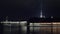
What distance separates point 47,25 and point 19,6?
163 cm

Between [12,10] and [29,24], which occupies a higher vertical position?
[12,10]

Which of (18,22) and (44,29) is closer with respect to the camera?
(18,22)

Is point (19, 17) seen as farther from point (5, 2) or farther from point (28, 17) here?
point (5, 2)

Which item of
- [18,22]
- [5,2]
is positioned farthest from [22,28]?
[5,2]

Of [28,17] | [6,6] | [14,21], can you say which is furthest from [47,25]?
[6,6]

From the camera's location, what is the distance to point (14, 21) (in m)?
6.71

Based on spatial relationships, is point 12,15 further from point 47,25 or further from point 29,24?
point 47,25

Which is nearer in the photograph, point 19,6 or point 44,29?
point 19,6

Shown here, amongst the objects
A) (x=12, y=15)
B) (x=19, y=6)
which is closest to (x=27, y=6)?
(x=19, y=6)

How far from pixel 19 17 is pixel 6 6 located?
78cm

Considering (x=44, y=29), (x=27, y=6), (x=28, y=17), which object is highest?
(x=27, y=6)

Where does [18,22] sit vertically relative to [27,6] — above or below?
below

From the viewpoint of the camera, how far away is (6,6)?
6.77m

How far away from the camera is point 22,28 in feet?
23.7
